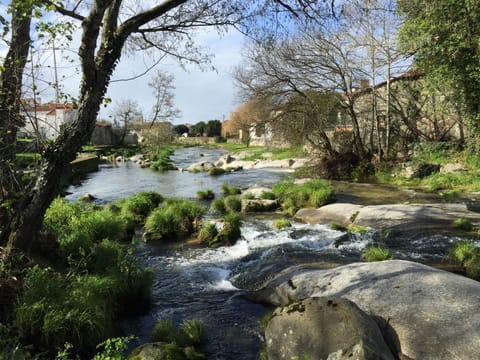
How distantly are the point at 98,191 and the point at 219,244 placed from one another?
38.8ft

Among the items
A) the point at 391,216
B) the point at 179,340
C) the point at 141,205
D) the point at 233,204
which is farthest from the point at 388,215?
the point at 141,205

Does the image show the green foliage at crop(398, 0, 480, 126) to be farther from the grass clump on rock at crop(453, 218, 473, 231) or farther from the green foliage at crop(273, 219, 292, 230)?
the green foliage at crop(273, 219, 292, 230)

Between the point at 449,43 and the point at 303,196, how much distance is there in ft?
27.6

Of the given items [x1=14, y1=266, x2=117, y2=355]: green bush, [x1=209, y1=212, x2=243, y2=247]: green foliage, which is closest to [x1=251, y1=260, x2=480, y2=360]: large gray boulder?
[x1=14, y1=266, x2=117, y2=355]: green bush

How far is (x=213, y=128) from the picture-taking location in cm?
8831

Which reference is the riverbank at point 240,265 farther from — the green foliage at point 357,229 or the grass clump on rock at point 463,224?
the grass clump on rock at point 463,224

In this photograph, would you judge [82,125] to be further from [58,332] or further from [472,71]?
[472,71]

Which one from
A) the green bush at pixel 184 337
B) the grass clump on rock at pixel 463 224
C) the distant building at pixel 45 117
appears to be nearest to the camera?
the green bush at pixel 184 337

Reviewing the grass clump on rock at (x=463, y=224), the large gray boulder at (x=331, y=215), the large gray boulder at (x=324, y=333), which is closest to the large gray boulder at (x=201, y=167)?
the large gray boulder at (x=331, y=215)

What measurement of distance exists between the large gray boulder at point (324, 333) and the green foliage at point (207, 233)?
17.9 feet

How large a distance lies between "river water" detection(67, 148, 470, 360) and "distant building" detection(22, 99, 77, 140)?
3.12 m

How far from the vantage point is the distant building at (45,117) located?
15.8ft

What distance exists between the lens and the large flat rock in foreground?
1001cm

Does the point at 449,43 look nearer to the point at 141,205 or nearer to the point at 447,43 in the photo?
the point at 447,43
